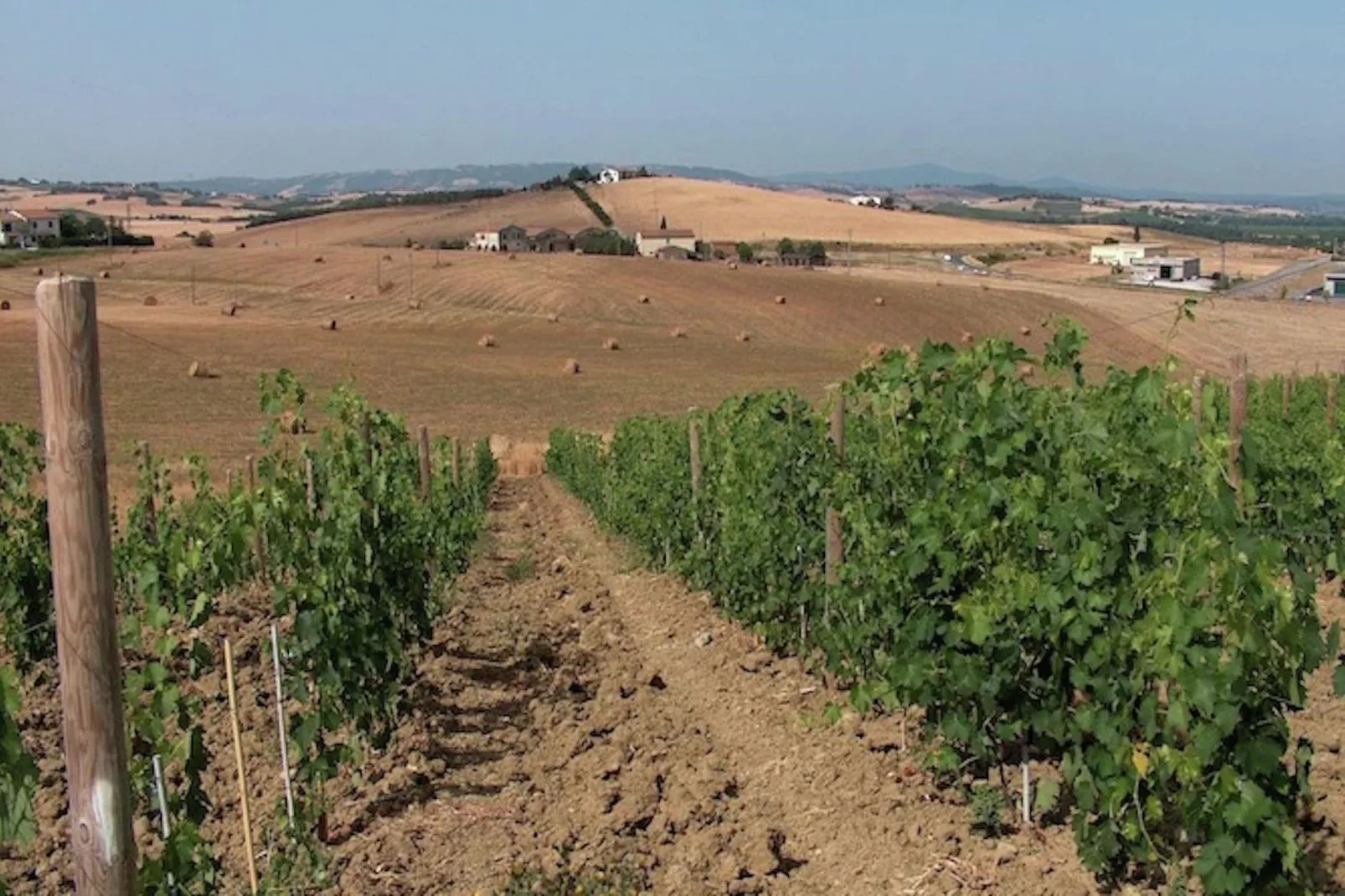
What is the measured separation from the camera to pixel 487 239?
294 ft

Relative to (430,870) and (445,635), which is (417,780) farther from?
(445,635)

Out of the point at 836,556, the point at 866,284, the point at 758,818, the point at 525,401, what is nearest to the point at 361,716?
the point at 758,818

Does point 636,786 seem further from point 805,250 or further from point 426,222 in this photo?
point 426,222

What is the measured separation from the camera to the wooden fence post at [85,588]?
2844 millimetres

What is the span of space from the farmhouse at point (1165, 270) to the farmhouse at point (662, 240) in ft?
95.3

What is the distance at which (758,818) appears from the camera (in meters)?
5.81

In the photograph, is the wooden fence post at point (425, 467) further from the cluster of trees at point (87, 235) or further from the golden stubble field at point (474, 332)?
the cluster of trees at point (87, 235)

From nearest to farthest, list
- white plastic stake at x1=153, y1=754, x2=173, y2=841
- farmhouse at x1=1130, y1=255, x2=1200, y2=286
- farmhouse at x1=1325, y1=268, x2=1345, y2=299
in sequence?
white plastic stake at x1=153, y1=754, x2=173, y2=841, farmhouse at x1=1325, y1=268, x2=1345, y2=299, farmhouse at x1=1130, y1=255, x2=1200, y2=286

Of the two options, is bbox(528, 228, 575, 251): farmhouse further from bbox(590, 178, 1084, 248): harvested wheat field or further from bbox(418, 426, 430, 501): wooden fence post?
bbox(418, 426, 430, 501): wooden fence post

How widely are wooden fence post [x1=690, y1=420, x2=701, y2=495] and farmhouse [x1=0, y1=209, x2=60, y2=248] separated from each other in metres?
69.5

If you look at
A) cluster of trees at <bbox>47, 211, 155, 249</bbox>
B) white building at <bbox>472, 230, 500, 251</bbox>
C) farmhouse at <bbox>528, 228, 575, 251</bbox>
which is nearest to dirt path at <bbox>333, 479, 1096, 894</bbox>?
cluster of trees at <bbox>47, 211, 155, 249</bbox>

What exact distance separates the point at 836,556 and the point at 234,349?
33.4 m

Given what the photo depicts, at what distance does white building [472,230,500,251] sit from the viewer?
292 ft

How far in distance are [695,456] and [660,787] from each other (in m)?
5.61
